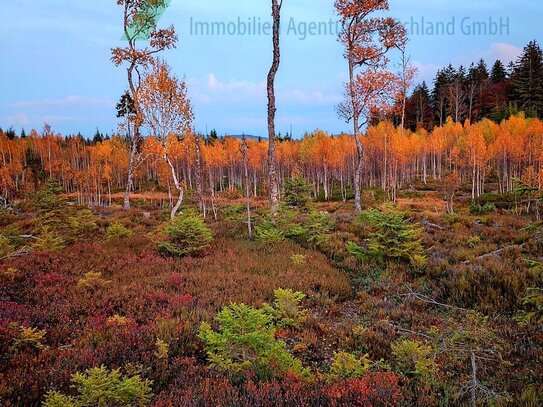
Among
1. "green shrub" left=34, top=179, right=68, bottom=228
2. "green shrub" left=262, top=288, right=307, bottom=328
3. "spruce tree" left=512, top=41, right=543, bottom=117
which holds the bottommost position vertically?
"green shrub" left=262, top=288, right=307, bottom=328

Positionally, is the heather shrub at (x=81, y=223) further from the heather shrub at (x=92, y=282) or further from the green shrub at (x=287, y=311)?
the green shrub at (x=287, y=311)

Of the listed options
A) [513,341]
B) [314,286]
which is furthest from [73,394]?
[513,341]

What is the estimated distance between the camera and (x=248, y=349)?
16.9ft

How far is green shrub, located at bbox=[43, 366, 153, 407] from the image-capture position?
367 cm

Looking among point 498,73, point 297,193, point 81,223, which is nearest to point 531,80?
point 498,73

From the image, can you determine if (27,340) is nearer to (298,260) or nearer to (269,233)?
Result: (298,260)

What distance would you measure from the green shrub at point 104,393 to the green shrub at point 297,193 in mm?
18954

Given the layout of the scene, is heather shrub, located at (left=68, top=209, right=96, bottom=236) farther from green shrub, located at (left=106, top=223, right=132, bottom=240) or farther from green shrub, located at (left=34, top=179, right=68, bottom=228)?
green shrub, located at (left=106, top=223, right=132, bottom=240)

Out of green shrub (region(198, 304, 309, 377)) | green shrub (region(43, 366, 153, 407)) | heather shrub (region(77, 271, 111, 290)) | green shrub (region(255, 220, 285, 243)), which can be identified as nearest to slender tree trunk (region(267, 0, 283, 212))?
green shrub (region(255, 220, 285, 243))

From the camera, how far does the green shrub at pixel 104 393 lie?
12.1 feet

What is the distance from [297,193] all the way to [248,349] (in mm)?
18106

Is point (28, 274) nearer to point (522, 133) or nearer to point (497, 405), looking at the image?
point (497, 405)

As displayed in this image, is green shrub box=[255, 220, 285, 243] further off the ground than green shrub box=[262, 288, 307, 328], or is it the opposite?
green shrub box=[255, 220, 285, 243]

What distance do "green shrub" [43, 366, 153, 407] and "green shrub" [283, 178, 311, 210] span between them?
19.0 meters
